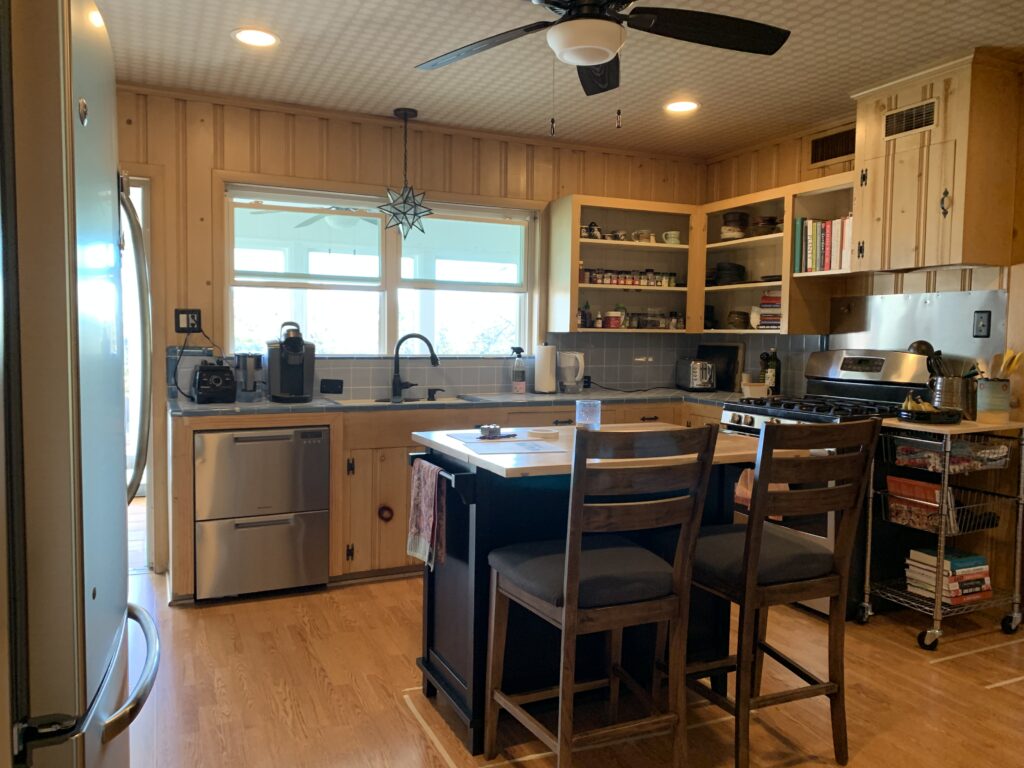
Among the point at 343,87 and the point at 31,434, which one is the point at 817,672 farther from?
the point at 343,87

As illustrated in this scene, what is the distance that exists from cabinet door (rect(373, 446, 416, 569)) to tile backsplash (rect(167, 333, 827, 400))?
59cm

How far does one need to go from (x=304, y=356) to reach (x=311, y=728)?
6.34 ft

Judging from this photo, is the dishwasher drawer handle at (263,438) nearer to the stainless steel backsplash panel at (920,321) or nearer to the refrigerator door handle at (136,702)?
the refrigerator door handle at (136,702)

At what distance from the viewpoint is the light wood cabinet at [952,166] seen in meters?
3.43

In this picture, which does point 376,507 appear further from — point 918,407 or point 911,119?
point 911,119

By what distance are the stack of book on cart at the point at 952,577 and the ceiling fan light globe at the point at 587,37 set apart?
253 centimetres

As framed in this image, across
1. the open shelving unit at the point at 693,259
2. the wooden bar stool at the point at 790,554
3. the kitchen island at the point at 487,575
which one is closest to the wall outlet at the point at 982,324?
the open shelving unit at the point at 693,259

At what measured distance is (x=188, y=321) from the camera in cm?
404

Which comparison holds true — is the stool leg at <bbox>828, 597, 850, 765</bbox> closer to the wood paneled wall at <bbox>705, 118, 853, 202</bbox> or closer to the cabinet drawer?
the cabinet drawer

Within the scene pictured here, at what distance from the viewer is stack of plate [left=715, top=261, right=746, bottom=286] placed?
4.94 m

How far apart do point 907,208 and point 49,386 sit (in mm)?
3788

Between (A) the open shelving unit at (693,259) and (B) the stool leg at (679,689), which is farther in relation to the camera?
(A) the open shelving unit at (693,259)

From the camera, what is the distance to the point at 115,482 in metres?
1.17

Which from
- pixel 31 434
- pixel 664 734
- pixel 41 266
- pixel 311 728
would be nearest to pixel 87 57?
pixel 41 266
